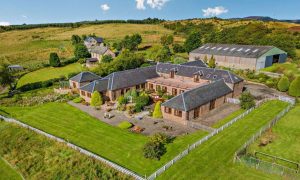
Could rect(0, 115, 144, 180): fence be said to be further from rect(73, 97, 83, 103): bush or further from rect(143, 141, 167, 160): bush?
rect(73, 97, 83, 103): bush

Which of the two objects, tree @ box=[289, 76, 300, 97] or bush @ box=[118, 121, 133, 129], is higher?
tree @ box=[289, 76, 300, 97]

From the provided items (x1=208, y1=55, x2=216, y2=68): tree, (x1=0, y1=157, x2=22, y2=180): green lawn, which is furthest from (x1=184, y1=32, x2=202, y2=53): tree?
(x1=0, y1=157, x2=22, y2=180): green lawn

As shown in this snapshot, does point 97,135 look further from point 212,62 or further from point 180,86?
point 212,62

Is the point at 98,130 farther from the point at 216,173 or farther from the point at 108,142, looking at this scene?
the point at 216,173

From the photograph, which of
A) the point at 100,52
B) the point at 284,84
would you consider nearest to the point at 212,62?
the point at 284,84

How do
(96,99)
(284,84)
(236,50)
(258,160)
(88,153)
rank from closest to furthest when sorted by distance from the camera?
(258,160) < (88,153) < (96,99) < (284,84) < (236,50)

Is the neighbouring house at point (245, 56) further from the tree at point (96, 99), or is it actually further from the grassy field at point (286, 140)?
the tree at point (96, 99)
